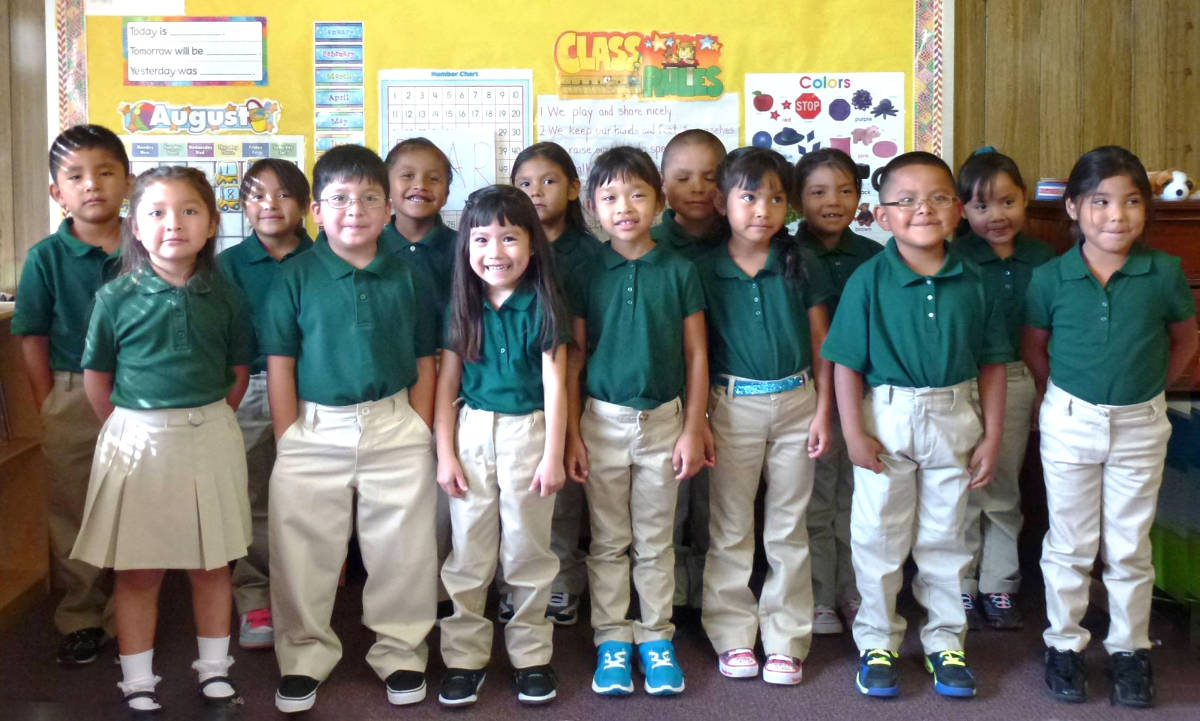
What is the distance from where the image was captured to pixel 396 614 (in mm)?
2164

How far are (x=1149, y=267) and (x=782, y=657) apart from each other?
1113 millimetres

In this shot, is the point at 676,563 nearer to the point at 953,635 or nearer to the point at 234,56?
the point at 953,635

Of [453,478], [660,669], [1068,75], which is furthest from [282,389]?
[1068,75]

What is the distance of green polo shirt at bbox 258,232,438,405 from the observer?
2.04 metres

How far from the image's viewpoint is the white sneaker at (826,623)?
8.07 feet

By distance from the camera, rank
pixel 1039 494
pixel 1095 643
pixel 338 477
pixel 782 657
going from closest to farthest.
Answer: pixel 338 477 < pixel 782 657 < pixel 1095 643 < pixel 1039 494

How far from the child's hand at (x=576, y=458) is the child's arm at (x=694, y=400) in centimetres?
19

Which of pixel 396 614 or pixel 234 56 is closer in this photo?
pixel 396 614

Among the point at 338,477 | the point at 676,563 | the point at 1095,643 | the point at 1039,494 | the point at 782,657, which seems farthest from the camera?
the point at 1039,494

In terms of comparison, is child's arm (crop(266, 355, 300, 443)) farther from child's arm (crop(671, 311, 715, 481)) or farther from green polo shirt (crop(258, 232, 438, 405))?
child's arm (crop(671, 311, 715, 481))

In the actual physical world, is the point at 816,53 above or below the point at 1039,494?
above

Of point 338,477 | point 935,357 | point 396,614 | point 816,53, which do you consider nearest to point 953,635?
point 935,357

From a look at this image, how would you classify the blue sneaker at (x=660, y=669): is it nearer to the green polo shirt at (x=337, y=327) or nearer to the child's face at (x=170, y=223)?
the green polo shirt at (x=337, y=327)

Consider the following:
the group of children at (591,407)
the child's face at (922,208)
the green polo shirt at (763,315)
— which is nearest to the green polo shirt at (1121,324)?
the group of children at (591,407)
